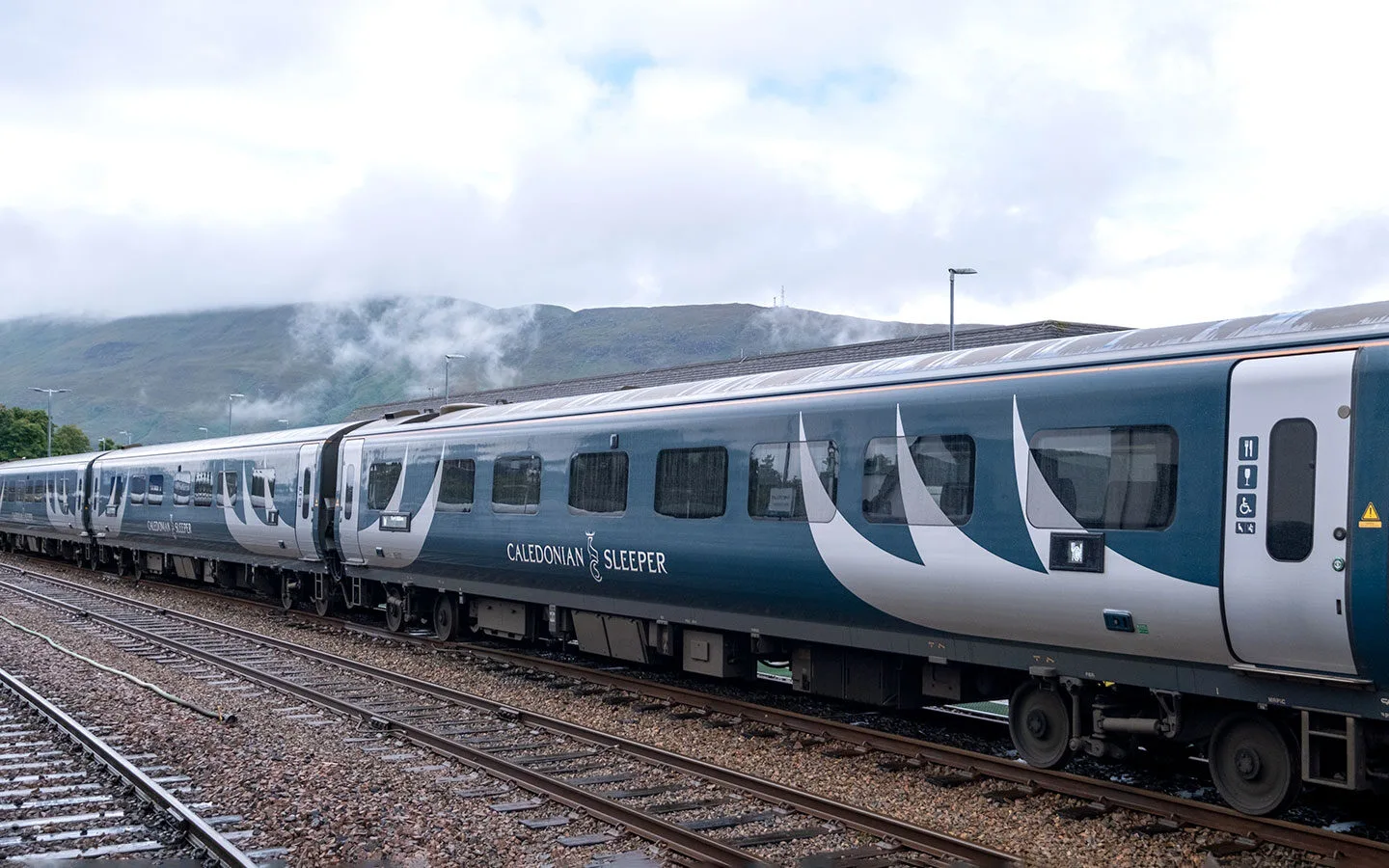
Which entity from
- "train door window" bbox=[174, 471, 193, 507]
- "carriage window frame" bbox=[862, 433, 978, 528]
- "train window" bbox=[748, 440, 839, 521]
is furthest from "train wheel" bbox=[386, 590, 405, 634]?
"carriage window frame" bbox=[862, 433, 978, 528]

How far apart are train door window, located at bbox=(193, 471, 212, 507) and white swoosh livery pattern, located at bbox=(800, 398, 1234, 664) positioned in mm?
17334

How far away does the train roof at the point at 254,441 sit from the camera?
832 inches

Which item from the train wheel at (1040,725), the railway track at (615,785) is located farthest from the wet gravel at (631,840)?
the train wheel at (1040,725)

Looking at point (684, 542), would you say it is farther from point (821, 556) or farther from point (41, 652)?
point (41, 652)

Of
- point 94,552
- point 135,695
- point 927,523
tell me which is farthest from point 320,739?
point 94,552

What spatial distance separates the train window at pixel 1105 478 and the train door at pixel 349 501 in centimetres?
1287

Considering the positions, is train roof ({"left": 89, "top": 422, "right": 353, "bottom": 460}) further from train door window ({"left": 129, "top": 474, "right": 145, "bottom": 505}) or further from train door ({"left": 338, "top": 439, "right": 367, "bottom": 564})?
train door ({"left": 338, "top": 439, "right": 367, "bottom": 564})

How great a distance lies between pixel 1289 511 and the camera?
7.49 metres

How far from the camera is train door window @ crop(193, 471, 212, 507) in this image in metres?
24.6

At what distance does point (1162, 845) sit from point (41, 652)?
47.0 feet

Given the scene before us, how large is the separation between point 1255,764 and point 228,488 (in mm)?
20436

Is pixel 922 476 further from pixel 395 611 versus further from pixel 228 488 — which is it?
pixel 228 488

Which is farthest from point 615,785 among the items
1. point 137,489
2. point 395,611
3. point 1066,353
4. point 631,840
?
point 137,489

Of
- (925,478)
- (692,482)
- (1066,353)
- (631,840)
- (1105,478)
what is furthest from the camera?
(692,482)
